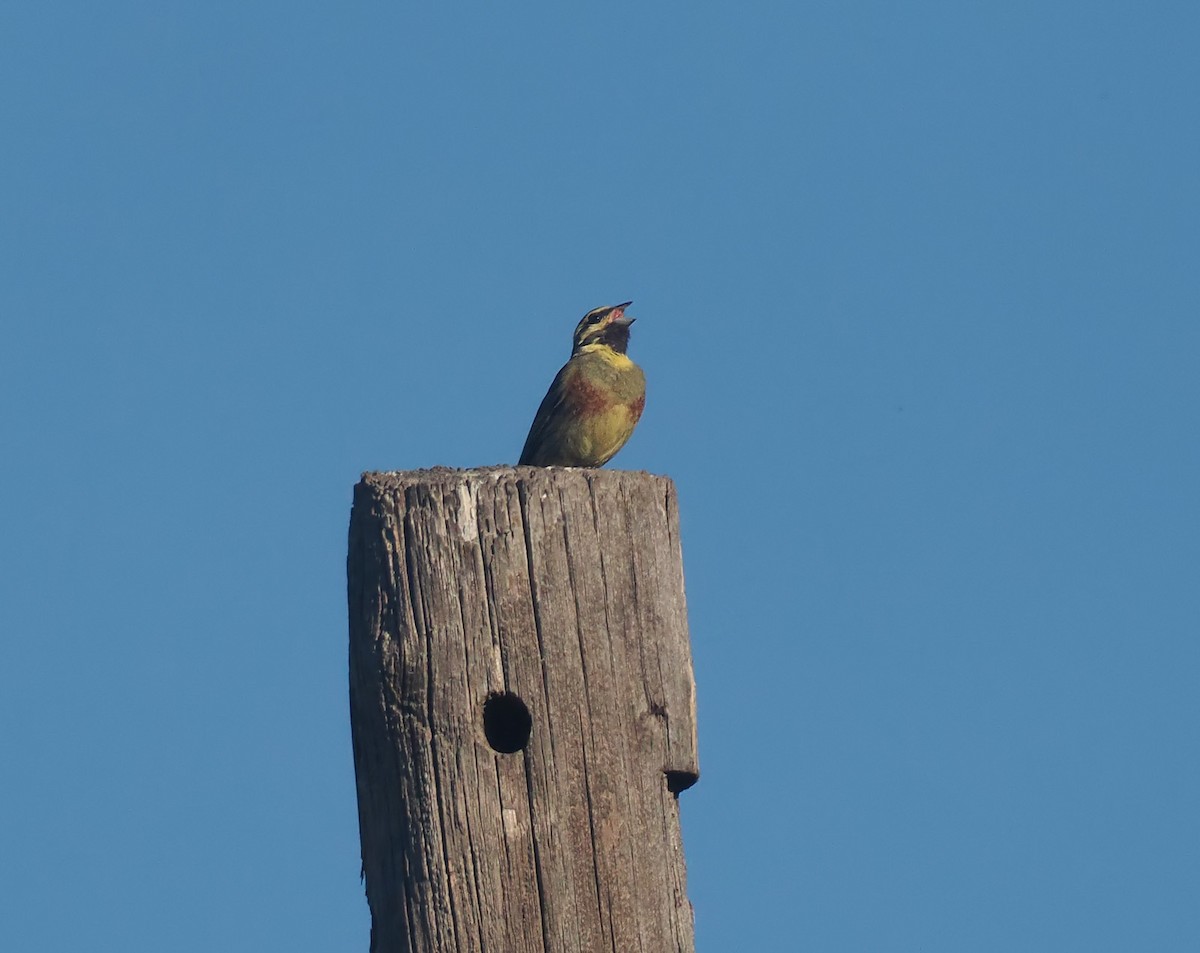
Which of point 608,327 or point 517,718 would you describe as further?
point 608,327

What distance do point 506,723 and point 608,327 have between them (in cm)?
545

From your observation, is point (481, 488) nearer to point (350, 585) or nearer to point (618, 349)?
point (350, 585)

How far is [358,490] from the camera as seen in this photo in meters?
4.47

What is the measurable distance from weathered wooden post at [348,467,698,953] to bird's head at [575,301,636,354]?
516cm

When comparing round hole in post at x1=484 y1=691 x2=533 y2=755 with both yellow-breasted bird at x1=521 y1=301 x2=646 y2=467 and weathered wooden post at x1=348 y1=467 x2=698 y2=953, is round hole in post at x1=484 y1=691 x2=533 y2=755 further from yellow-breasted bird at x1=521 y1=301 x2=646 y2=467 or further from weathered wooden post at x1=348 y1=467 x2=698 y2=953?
yellow-breasted bird at x1=521 y1=301 x2=646 y2=467

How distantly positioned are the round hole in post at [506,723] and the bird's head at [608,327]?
537cm

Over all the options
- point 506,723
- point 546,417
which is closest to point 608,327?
point 546,417

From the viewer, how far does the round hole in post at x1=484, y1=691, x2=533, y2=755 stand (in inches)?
165

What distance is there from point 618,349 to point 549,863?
18.6 feet

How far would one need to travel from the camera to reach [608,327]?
375 inches

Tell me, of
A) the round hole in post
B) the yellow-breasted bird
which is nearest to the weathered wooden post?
the round hole in post

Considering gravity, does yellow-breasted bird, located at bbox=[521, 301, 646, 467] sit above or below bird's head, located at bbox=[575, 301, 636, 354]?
below

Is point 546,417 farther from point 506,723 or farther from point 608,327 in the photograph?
point 506,723

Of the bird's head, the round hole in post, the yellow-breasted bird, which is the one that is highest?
the bird's head
